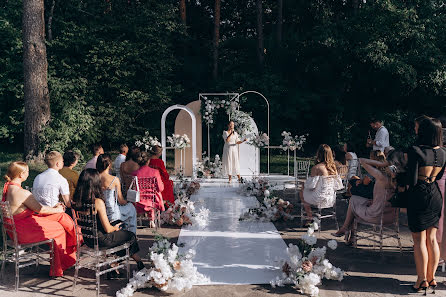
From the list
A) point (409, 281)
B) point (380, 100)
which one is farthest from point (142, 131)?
point (409, 281)

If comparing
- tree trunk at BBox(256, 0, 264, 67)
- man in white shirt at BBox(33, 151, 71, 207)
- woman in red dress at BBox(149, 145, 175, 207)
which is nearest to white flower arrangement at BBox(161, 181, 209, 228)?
woman in red dress at BBox(149, 145, 175, 207)

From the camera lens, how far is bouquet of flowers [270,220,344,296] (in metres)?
4.48

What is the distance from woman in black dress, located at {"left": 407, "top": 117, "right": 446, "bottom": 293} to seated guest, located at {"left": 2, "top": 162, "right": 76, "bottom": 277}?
397 centimetres

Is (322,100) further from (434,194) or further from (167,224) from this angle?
(434,194)

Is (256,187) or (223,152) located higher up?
(223,152)

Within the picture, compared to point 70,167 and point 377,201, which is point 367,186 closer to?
point 377,201

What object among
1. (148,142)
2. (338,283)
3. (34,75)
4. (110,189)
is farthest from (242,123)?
(338,283)

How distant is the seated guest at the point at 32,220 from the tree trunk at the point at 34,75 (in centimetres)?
891

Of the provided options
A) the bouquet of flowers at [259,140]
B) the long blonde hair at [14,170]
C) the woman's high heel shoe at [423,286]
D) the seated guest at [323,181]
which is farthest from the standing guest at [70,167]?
the bouquet of flowers at [259,140]

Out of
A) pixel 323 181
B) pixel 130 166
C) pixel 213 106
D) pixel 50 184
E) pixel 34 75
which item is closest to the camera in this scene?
pixel 50 184

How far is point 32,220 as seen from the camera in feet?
16.4

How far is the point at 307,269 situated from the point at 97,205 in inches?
92.9

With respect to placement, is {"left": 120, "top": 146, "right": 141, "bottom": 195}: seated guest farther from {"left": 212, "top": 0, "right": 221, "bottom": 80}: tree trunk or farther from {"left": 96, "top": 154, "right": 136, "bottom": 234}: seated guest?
{"left": 212, "top": 0, "right": 221, "bottom": 80}: tree trunk

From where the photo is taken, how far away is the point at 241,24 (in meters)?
22.5
